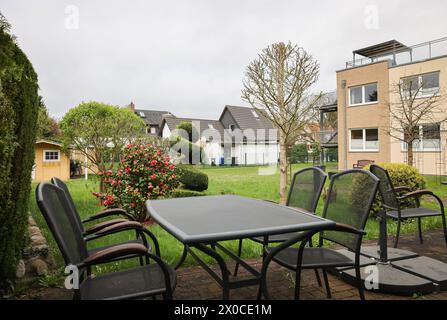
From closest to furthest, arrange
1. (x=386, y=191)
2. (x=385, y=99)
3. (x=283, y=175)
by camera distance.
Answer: (x=386, y=191)
(x=283, y=175)
(x=385, y=99)

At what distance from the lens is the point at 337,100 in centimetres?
2191

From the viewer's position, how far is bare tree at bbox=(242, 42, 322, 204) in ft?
26.2

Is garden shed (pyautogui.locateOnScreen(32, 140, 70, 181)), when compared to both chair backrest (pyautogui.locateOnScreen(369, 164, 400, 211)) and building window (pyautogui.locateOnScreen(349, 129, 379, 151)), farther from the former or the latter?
building window (pyautogui.locateOnScreen(349, 129, 379, 151))

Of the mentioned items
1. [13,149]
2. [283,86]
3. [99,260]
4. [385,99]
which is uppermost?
[385,99]

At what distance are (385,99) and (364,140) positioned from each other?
2.79 m

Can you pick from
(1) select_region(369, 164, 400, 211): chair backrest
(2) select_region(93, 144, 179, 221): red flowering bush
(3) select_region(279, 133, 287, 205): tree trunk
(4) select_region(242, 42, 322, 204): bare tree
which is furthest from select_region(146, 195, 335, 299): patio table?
(4) select_region(242, 42, 322, 204): bare tree

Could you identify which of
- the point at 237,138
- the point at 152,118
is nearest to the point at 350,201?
the point at 237,138

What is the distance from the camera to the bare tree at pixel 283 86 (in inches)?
314

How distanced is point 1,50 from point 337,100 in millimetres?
21822

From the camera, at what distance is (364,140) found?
2020 centimetres

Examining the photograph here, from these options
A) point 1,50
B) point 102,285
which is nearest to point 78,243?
point 102,285

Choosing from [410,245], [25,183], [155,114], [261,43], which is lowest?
[410,245]

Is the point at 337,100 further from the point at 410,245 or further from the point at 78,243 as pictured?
the point at 78,243

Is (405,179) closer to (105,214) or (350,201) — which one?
(350,201)
